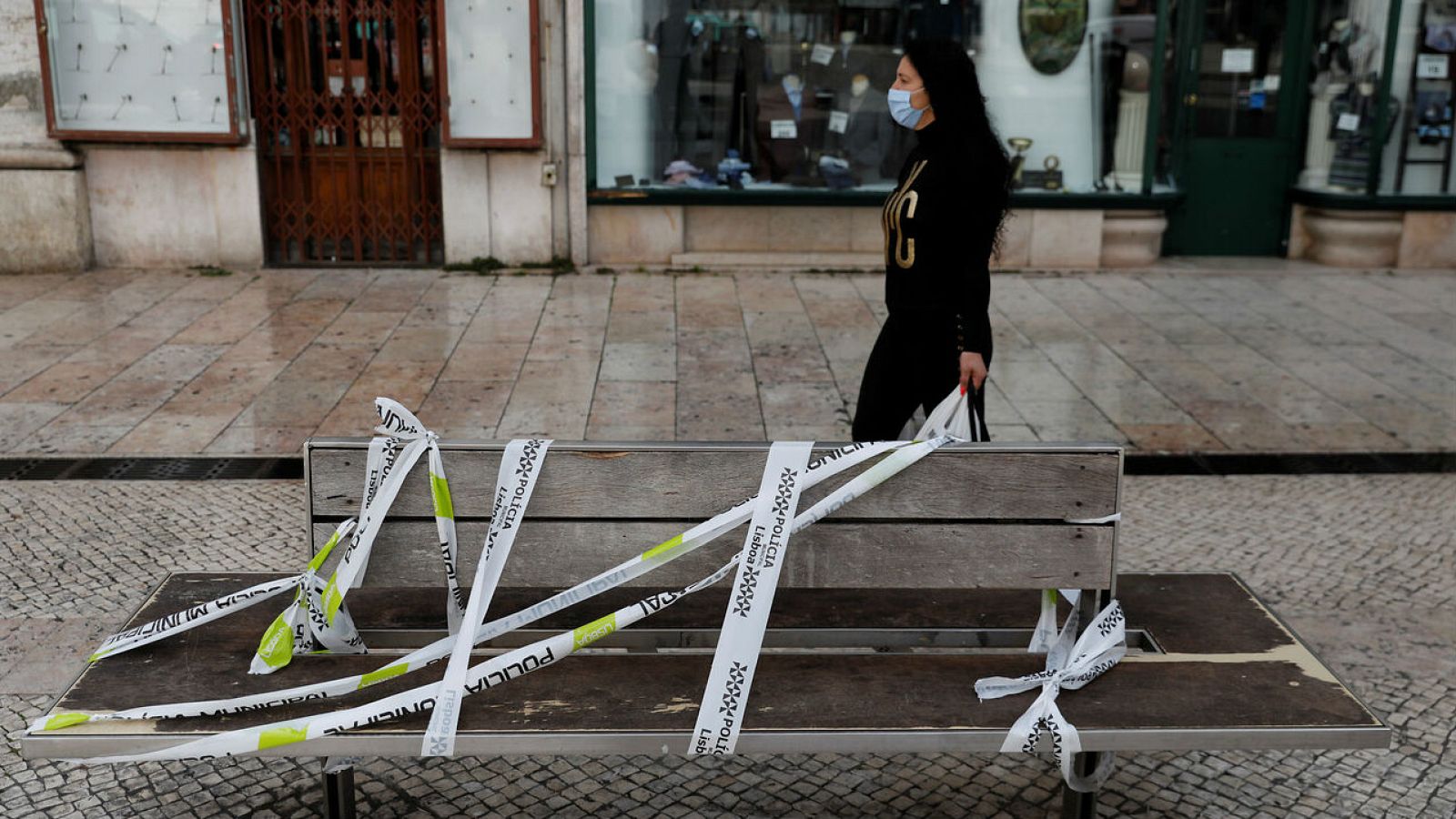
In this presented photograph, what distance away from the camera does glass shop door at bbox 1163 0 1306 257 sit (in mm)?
11688

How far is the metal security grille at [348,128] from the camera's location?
10.7 m

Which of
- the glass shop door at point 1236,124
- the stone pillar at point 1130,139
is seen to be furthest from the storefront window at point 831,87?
the glass shop door at point 1236,124

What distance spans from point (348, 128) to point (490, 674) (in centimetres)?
852

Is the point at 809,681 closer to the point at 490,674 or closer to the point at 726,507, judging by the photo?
the point at 726,507

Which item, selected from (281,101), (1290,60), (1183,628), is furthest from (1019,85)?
(1183,628)

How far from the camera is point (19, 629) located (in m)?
4.65

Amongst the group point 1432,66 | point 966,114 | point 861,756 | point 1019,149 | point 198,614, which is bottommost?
point 861,756

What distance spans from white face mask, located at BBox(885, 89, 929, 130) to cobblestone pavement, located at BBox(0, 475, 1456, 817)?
193 cm

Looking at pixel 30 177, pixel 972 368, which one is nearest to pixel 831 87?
pixel 30 177

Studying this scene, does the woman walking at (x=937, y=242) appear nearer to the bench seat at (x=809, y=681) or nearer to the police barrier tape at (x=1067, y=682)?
the bench seat at (x=809, y=681)

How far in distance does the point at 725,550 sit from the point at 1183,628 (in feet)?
3.79

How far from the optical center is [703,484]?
3.32 meters

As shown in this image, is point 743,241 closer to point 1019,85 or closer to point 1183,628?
point 1019,85

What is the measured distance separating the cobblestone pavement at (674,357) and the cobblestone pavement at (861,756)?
855 millimetres
